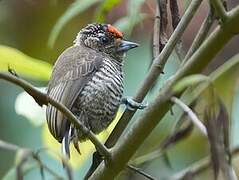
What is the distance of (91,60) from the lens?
10.2 feet

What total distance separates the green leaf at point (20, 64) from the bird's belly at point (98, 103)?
0.77 m

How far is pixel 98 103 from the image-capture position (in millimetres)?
2969

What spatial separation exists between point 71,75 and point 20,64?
0.90m

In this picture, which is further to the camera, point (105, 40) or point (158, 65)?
point (105, 40)

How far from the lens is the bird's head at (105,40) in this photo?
11.1 feet

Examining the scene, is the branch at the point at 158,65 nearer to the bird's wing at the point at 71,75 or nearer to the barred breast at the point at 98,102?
the bird's wing at the point at 71,75

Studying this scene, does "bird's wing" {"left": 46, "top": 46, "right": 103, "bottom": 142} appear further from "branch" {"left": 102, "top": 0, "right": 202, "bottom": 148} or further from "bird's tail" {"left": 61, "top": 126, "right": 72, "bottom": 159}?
"branch" {"left": 102, "top": 0, "right": 202, "bottom": 148}

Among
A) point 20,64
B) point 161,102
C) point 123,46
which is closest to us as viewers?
point 161,102

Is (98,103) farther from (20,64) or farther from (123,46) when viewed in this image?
(20,64)

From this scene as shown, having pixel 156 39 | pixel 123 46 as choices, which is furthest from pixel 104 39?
pixel 156 39

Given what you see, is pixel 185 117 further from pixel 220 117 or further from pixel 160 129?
pixel 160 129

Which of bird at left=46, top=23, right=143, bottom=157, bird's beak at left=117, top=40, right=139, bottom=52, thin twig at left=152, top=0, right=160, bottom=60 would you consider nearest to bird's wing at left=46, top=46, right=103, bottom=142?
bird at left=46, top=23, right=143, bottom=157

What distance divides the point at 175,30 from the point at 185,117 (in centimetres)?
41

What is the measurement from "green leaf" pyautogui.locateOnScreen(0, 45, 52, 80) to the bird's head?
1.23 meters
